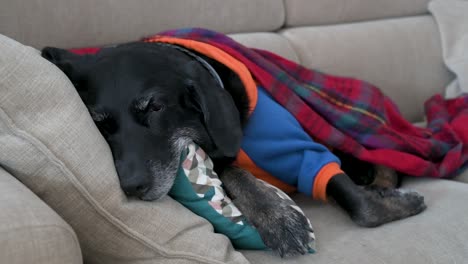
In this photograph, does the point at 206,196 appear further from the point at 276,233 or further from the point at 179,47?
the point at 179,47

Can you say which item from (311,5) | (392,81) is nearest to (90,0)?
(311,5)

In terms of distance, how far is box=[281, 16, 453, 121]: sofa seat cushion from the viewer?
231cm

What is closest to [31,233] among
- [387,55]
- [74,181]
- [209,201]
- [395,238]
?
[74,181]

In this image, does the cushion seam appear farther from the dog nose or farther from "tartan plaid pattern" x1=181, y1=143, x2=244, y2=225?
"tartan plaid pattern" x1=181, y1=143, x2=244, y2=225

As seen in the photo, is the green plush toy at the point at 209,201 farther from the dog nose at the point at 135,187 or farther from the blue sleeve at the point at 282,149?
the blue sleeve at the point at 282,149

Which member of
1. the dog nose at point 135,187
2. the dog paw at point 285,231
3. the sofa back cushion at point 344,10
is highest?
the dog nose at point 135,187

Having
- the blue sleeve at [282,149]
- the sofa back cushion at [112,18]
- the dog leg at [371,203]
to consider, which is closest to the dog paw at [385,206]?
the dog leg at [371,203]

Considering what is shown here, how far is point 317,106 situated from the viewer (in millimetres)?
1731

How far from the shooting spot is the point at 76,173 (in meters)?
0.98

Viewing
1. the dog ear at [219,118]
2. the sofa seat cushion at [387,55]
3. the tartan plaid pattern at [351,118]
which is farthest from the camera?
the sofa seat cushion at [387,55]

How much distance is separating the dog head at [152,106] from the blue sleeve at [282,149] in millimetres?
174

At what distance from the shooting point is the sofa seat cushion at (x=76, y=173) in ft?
3.14

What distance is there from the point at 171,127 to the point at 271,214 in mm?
329

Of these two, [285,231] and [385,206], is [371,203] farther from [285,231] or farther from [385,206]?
[285,231]
